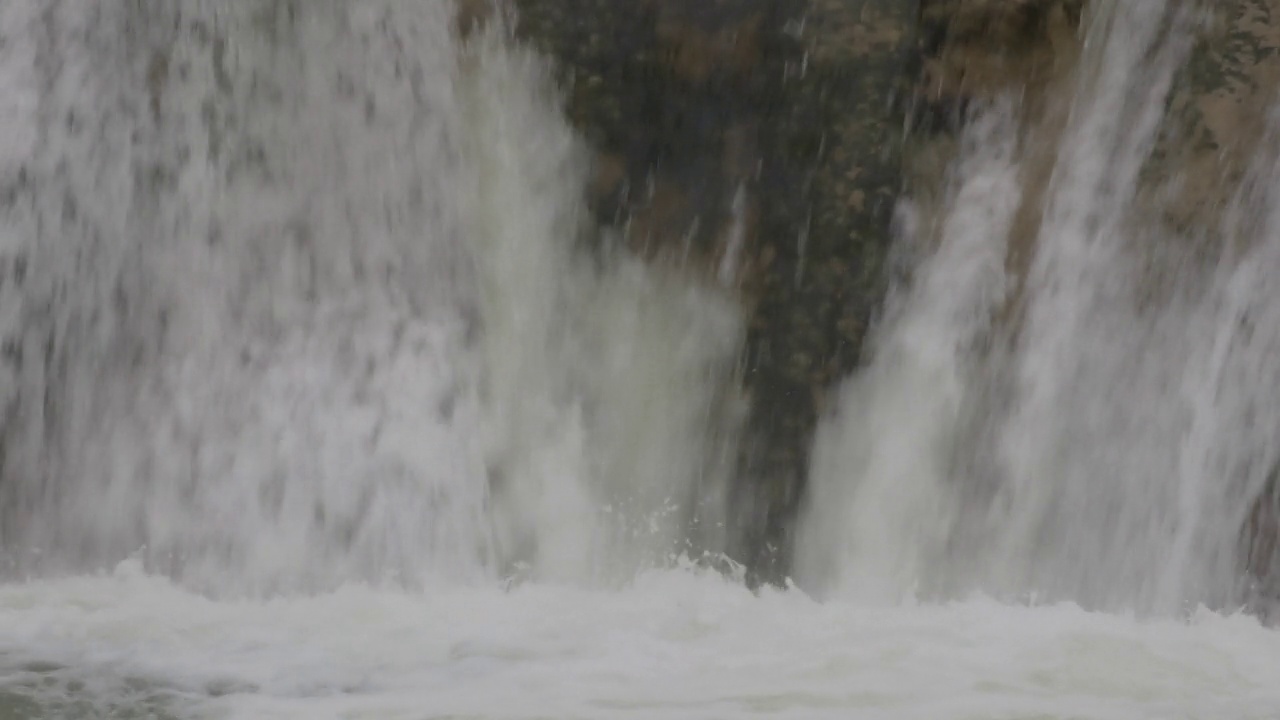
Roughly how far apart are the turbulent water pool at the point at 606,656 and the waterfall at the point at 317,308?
29 cm

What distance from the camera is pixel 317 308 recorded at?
4793mm

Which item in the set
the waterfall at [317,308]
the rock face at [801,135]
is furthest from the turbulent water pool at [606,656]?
the rock face at [801,135]

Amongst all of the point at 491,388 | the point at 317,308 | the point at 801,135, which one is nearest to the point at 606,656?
the point at 491,388

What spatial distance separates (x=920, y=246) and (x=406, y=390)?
172 centimetres

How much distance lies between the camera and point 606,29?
4688mm

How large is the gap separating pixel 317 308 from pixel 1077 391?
2.44 metres

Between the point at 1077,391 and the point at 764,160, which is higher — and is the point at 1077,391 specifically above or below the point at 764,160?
below

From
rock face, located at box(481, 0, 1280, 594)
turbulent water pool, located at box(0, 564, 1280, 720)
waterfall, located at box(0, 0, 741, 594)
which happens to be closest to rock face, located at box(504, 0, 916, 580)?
rock face, located at box(481, 0, 1280, 594)

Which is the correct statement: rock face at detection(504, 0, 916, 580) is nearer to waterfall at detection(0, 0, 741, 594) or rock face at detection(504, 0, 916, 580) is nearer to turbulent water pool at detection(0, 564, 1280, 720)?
waterfall at detection(0, 0, 741, 594)

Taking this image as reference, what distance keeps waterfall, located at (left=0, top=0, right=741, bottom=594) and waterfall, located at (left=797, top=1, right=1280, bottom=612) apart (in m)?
0.56

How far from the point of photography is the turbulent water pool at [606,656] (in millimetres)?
3398

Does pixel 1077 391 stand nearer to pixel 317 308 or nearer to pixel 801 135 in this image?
pixel 801 135

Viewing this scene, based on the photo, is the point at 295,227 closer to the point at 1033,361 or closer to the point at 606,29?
the point at 606,29

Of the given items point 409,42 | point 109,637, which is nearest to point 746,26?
point 409,42
